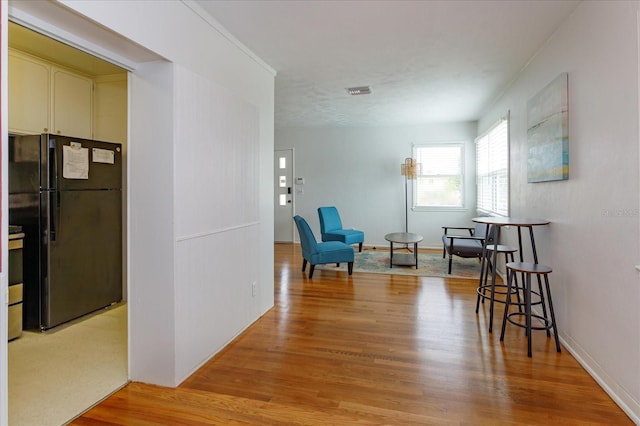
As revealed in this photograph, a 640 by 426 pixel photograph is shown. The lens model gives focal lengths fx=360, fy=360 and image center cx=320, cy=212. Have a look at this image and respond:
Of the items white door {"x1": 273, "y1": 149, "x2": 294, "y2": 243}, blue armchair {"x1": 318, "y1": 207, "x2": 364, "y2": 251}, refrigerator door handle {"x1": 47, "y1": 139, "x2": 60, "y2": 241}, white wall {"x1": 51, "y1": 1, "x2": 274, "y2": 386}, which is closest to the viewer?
white wall {"x1": 51, "y1": 1, "x2": 274, "y2": 386}

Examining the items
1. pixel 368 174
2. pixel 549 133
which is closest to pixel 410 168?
pixel 368 174

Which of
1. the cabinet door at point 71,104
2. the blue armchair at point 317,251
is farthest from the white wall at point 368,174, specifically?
the cabinet door at point 71,104

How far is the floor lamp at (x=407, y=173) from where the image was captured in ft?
22.8

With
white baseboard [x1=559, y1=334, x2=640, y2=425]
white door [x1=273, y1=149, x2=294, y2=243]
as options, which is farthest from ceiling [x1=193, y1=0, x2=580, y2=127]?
white door [x1=273, y1=149, x2=294, y2=243]

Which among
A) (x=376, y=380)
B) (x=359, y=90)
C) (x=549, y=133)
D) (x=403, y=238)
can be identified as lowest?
(x=376, y=380)

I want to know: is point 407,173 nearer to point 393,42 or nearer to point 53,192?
point 393,42

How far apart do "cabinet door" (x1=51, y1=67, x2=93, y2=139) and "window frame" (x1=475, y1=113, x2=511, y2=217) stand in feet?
15.8

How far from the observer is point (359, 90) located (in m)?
4.63

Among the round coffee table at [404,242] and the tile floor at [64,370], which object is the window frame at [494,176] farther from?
the tile floor at [64,370]

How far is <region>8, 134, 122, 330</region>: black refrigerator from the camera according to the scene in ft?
9.91

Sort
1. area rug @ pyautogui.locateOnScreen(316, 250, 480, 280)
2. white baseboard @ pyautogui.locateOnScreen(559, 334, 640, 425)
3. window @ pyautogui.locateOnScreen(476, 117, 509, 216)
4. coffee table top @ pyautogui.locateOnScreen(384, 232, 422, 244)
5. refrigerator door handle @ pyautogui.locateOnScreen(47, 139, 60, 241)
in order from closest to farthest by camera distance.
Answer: white baseboard @ pyautogui.locateOnScreen(559, 334, 640, 425), refrigerator door handle @ pyautogui.locateOnScreen(47, 139, 60, 241), window @ pyautogui.locateOnScreen(476, 117, 509, 216), area rug @ pyautogui.locateOnScreen(316, 250, 480, 280), coffee table top @ pyautogui.locateOnScreen(384, 232, 422, 244)

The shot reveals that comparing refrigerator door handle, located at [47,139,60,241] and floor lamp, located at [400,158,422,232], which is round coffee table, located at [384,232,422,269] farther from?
refrigerator door handle, located at [47,139,60,241]

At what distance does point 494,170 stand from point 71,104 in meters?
5.41

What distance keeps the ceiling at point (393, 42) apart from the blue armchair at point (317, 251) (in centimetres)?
181
